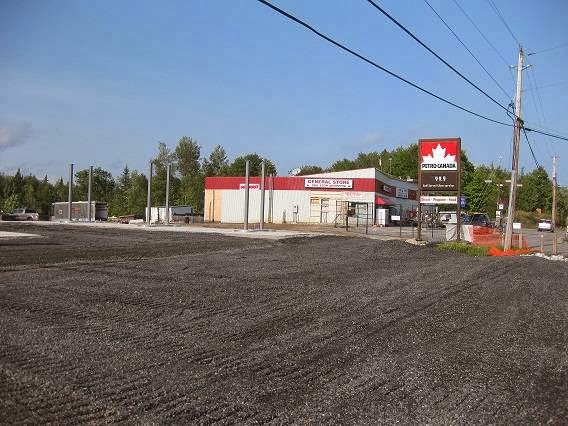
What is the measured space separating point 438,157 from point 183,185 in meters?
76.8

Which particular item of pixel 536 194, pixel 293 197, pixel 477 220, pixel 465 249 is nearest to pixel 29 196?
pixel 293 197

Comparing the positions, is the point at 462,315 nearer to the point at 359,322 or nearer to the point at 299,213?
the point at 359,322

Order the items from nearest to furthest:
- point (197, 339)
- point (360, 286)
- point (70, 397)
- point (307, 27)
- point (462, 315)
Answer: point (70, 397), point (197, 339), point (462, 315), point (307, 27), point (360, 286)

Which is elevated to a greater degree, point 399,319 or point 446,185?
point 446,185

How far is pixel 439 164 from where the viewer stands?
30484mm

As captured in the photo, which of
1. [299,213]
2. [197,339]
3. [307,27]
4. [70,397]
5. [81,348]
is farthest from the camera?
[299,213]

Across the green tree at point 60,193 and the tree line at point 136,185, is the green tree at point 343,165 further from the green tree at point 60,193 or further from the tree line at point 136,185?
the green tree at point 60,193

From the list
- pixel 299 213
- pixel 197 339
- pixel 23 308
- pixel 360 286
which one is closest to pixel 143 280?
pixel 23 308

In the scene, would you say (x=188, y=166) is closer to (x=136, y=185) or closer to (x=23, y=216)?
(x=136, y=185)

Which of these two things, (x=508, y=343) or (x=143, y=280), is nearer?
(x=508, y=343)

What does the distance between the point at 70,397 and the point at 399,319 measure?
17.1 ft

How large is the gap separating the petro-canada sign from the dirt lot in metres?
17.4

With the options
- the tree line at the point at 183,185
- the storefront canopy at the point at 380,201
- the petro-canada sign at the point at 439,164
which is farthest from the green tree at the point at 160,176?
the petro-canada sign at the point at 439,164

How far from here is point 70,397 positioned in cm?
479
